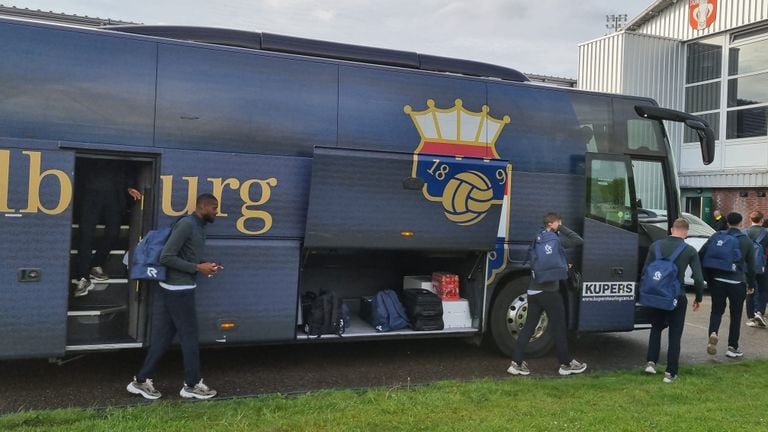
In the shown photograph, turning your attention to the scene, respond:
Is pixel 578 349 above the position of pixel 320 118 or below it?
below

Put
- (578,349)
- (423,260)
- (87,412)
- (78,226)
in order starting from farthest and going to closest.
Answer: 1. (578,349)
2. (423,260)
3. (78,226)
4. (87,412)

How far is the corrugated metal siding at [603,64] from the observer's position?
24.5 meters

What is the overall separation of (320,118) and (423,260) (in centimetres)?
226

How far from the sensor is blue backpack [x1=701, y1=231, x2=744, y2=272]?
7.65 meters

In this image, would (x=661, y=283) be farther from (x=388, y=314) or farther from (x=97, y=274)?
(x=97, y=274)

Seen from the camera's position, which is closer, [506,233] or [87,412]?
[87,412]

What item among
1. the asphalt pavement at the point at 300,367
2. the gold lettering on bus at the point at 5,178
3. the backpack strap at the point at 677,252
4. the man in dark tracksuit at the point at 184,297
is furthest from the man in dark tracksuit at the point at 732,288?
the gold lettering on bus at the point at 5,178

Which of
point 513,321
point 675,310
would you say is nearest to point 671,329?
point 675,310

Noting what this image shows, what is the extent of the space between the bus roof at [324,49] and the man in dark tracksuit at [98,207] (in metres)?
1.35

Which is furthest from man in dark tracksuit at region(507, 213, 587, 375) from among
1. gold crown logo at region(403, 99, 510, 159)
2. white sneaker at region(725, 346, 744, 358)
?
white sneaker at region(725, 346, 744, 358)

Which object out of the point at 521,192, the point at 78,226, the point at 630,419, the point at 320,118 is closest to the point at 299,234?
the point at 320,118

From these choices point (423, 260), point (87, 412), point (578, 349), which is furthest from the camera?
point (578, 349)

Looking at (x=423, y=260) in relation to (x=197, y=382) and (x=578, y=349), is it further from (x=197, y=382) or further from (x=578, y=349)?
(x=197, y=382)

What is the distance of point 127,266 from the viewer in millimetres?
6273
